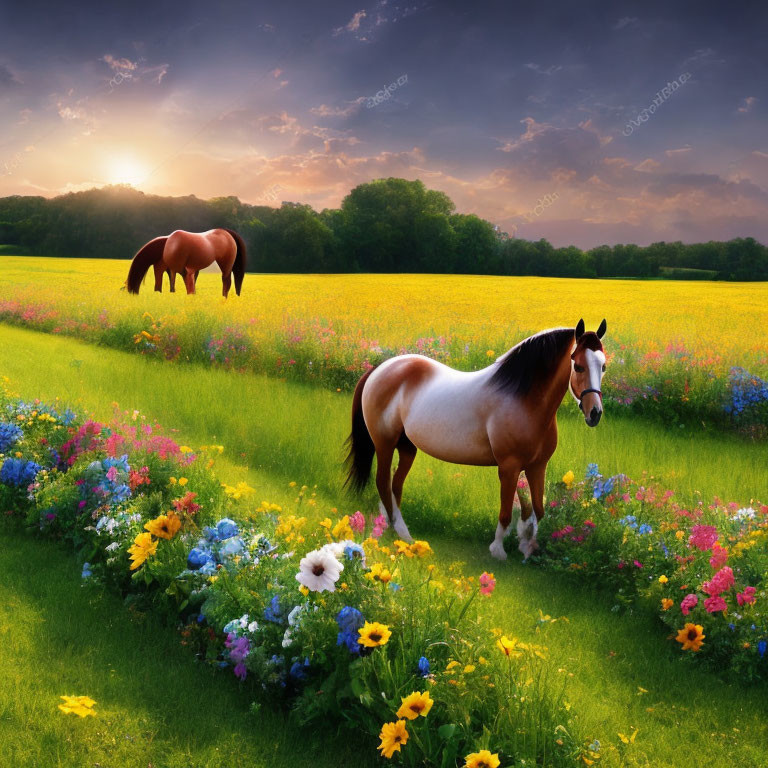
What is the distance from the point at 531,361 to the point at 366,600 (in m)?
2.40

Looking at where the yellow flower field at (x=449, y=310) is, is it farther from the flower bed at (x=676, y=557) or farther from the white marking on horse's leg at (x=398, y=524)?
the white marking on horse's leg at (x=398, y=524)

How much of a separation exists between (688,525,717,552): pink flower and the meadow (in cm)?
523

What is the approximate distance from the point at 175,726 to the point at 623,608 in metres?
3.43

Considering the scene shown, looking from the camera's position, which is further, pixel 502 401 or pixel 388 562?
pixel 502 401

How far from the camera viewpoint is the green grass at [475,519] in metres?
3.84

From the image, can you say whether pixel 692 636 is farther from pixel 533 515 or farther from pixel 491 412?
pixel 491 412

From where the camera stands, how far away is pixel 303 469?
8.04m

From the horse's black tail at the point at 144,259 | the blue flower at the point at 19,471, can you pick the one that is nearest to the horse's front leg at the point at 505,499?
the blue flower at the point at 19,471

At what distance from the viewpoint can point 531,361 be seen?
523 centimetres

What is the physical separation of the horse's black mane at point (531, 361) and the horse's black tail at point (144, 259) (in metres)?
10.6

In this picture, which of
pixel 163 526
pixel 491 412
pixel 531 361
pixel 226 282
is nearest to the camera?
pixel 163 526

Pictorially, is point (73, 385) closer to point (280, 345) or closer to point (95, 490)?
point (280, 345)

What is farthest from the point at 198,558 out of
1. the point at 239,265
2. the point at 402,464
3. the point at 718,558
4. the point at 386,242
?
the point at 386,242

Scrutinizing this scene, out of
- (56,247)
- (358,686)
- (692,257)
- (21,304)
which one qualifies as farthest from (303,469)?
(56,247)
